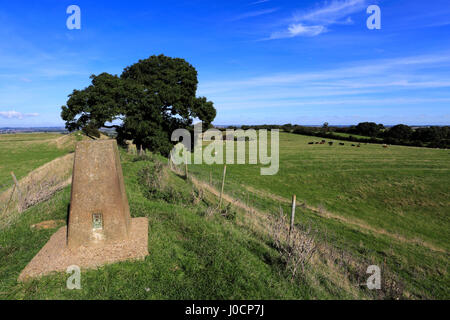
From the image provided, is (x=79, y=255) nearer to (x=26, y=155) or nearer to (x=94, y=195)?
(x=94, y=195)

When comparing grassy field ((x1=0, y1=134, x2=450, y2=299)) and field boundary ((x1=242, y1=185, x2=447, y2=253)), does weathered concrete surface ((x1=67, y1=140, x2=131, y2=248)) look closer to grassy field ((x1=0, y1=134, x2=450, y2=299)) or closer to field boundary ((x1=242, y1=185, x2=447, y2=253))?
grassy field ((x1=0, y1=134, x2=450, y2=299))

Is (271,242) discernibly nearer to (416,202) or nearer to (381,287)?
(381,287)

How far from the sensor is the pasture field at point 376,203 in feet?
30.4

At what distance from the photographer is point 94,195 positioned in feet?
15.7

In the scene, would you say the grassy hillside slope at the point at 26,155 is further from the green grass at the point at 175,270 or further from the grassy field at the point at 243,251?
the green grass at the point at 175,270

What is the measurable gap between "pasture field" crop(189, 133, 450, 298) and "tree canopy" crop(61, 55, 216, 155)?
5930 millimetres

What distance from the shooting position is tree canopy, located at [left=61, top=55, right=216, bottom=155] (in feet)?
55.0

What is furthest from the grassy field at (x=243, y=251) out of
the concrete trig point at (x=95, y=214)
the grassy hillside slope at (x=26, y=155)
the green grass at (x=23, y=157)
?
the grassy hillside slope at (x=26, y=155)

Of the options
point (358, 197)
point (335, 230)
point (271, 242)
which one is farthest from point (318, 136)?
point (271, 242)

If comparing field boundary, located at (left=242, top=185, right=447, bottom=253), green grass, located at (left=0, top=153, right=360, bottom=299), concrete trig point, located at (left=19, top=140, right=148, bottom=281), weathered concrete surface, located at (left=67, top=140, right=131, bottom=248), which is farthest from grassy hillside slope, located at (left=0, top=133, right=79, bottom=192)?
field boundary, located at (left=242, top=185, right=447, bottom=253)

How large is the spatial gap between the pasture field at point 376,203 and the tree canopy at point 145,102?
593 cm

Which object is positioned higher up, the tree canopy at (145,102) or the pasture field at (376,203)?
the tree canopy at (145,102)

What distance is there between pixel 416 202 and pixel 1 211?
26.6m

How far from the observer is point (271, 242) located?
754 cm
